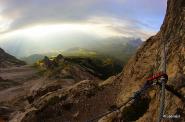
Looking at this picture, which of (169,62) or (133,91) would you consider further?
(133,91)

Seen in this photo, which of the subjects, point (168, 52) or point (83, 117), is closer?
point (168, 52)

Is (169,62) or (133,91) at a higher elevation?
(169,62)

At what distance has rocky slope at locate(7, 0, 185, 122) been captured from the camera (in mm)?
23234

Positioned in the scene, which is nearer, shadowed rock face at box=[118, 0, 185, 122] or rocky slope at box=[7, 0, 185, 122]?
shadowed rock face at box=[118, 0, 185, 122]

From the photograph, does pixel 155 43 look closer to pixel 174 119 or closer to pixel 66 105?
Answer: pixel 66 105

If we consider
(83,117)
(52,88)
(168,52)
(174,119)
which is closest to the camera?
(174,119)

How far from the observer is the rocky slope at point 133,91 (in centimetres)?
2323

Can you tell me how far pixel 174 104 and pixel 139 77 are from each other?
10106 millimetres

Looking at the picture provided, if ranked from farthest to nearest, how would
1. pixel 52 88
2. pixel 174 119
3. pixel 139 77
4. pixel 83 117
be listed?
pixel 52 88 < pixel 83 117 < pixel 139 77 < pixel 174 119

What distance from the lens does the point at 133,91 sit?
3003 cm

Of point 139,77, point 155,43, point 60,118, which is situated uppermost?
point 155,43

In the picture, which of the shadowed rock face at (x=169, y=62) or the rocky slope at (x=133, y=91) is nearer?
the shadowed rock face at (x=169, y=62)

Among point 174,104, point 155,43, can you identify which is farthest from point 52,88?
point 174,104

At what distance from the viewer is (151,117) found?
23703 millimetres
